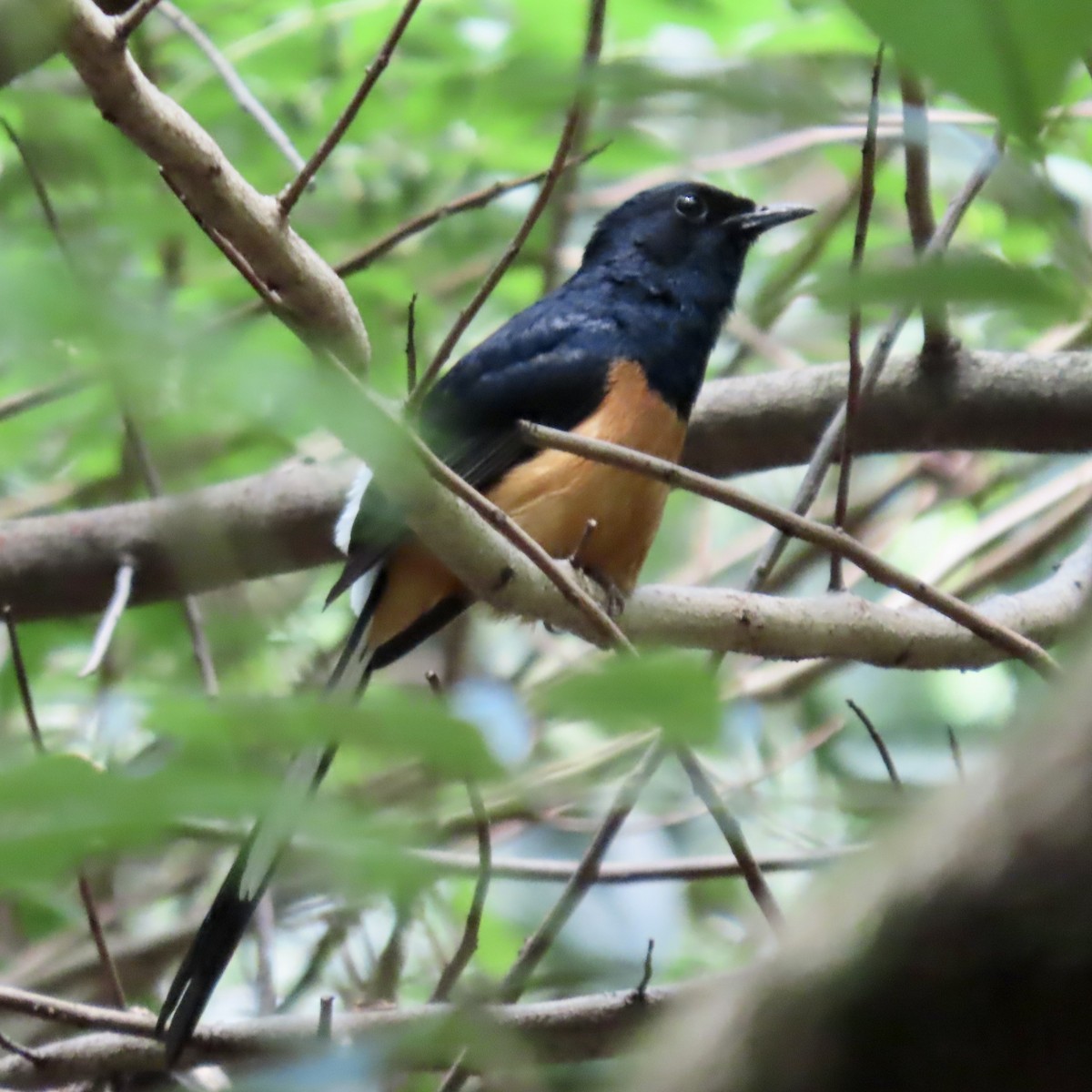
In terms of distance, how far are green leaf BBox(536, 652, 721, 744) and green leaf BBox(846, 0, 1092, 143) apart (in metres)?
0.30

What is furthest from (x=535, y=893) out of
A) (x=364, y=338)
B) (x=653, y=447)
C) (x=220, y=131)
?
(x=364, y=338)

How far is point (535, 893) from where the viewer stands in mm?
4012

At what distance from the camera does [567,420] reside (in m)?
3.67

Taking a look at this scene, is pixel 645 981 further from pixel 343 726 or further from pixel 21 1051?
pixel 343 726

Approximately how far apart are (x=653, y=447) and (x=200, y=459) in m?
1.14

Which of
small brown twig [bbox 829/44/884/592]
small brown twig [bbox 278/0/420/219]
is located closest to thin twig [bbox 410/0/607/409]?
small brown twig [bbox 278/0/420/219]

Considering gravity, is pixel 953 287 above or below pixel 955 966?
above

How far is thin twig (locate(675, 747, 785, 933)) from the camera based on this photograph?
1.68m

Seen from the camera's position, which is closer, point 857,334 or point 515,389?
point 857,334

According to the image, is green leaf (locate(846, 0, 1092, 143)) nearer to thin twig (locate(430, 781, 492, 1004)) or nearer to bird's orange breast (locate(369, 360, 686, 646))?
thin twig (locate(430, 781, 492, 1004))

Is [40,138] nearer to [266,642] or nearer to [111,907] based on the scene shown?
[266,642]

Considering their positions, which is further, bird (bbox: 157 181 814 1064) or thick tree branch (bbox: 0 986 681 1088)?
bird (bbox: 157 181 814 1064)

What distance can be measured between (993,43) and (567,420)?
118 inches

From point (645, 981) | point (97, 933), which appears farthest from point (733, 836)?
point (97, 933)
